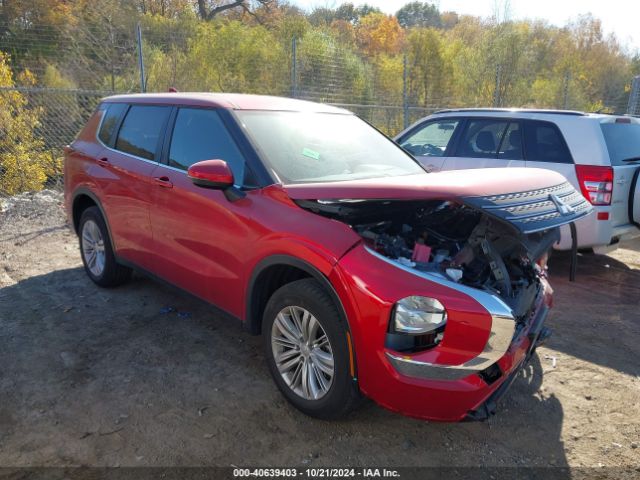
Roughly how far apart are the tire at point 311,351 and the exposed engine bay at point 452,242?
1.50 feet

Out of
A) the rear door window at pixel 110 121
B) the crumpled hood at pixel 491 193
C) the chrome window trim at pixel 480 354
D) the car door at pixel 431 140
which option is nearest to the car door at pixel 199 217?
the crumpled hood at pixel 491 193

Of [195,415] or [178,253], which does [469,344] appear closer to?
[195,415]

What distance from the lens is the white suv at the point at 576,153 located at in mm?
5129

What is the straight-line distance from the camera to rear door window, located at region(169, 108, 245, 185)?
3324mm

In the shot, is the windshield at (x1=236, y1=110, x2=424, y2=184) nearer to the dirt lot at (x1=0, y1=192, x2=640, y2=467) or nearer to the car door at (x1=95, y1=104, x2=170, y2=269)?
the car door at (x1=95, y1=104, x2=170, y2=269)

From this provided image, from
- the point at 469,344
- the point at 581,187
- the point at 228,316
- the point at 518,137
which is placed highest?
the point at 518,137

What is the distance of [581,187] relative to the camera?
5.21 m

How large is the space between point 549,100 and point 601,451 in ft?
63.6

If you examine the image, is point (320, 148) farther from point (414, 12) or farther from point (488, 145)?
point (414, 12)

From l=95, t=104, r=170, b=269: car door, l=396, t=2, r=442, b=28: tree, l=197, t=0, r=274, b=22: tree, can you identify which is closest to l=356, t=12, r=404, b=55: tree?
l=197, t=0, r=274, b=22: tree

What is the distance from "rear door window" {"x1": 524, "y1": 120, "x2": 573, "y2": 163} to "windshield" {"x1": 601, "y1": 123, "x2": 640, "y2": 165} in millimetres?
421

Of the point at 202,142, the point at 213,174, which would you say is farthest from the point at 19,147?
the point at 213,174

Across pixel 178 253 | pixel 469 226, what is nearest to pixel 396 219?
pixel 469 226

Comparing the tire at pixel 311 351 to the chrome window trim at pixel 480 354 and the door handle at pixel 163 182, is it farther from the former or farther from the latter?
the door handle at pixel 163 182
